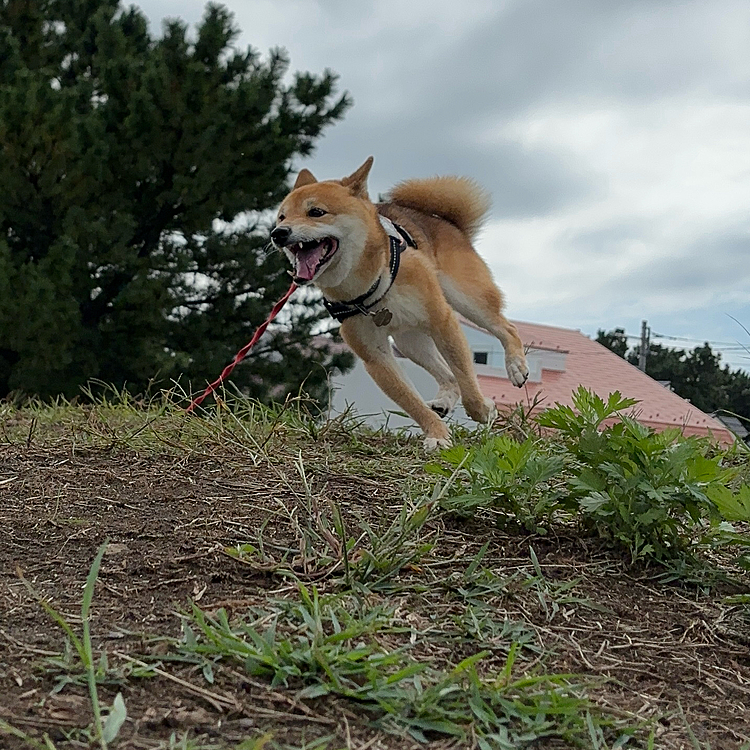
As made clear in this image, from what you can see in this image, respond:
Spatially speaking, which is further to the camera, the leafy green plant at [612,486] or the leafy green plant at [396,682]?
the leafy green plant at [612,486]

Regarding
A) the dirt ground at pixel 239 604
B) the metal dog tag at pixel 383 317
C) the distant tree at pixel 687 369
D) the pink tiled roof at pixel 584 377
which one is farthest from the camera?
the distant tree at pixel 687 369

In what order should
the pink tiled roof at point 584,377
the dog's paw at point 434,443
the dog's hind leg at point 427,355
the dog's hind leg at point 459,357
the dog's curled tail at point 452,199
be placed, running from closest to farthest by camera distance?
the dog's paw at point 434,443 < the dog's hind leg at point 459,357 < the dog's hind leg at point 427,355 < the dog's curled tail at point 452,199 < the pink tiled roof at point 584,377

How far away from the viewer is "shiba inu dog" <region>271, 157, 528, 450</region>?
12.1 feet

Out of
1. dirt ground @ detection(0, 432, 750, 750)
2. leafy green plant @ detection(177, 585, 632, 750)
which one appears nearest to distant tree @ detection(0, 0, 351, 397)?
dirt ground @ detection(0, 432, 750, 750)

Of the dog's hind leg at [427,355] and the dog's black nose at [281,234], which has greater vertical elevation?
the dog's black nose at [281,234]

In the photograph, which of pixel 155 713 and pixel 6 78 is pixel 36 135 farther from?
pixel 155 713

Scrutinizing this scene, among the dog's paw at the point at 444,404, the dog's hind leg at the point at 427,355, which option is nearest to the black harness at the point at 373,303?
the dog's hind leg at the point at 427,355

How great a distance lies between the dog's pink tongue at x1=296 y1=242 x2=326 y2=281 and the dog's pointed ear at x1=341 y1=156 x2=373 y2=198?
395 millimetres

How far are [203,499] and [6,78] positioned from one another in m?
9.61

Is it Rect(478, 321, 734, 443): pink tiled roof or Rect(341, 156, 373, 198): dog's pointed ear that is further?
Rect(478, 321, 734, 443): pink tiled roof

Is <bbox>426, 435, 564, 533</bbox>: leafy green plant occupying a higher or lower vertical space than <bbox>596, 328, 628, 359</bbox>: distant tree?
lower

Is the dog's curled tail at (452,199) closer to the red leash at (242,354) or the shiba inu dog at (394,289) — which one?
the shiba inu dog at (394,289)

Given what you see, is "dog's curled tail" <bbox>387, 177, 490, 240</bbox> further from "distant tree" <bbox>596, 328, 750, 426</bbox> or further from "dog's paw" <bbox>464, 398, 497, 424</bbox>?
"distant tree" <bbox>596, 328, 750, 426</bbox>

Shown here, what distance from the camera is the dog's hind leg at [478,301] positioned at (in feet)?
13.8
